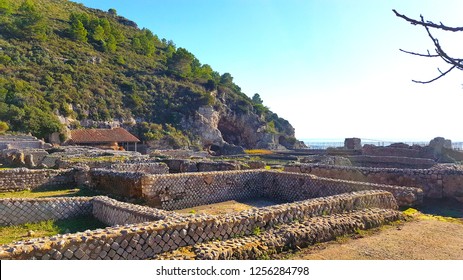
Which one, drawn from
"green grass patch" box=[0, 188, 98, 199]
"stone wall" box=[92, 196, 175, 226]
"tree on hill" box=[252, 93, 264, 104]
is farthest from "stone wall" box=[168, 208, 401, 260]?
"tree on hill" box=[252, 93, 264, 104]

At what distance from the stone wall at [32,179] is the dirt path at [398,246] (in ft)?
37.1

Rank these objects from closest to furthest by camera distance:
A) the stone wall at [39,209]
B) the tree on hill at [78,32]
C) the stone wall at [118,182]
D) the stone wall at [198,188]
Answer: the stone wall at [39,209]
the stone wall at [118,182]
the stone wall at [198,188]
the tree on hill at [78,32]

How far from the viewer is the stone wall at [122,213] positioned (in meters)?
7.30

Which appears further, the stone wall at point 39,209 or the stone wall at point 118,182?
the stone wall at point 118,182

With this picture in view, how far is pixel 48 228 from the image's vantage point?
9000mm

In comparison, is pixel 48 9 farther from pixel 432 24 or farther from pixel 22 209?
pixel 432 24

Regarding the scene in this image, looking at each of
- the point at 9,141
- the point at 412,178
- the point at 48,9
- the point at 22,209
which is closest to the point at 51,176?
the point at 22,209

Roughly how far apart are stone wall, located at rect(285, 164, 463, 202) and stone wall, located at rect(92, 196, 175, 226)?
29.6 ft

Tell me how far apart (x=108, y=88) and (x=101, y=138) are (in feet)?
69.7

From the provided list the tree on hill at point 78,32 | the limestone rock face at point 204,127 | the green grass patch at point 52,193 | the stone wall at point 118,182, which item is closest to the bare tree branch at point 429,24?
the stone wall at point 118,182

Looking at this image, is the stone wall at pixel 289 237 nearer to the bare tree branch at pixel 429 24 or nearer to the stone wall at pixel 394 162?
the bare tree branch at pixel 429 24

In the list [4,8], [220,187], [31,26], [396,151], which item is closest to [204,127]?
[31,26]

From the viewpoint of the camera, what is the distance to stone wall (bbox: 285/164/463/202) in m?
12.2
